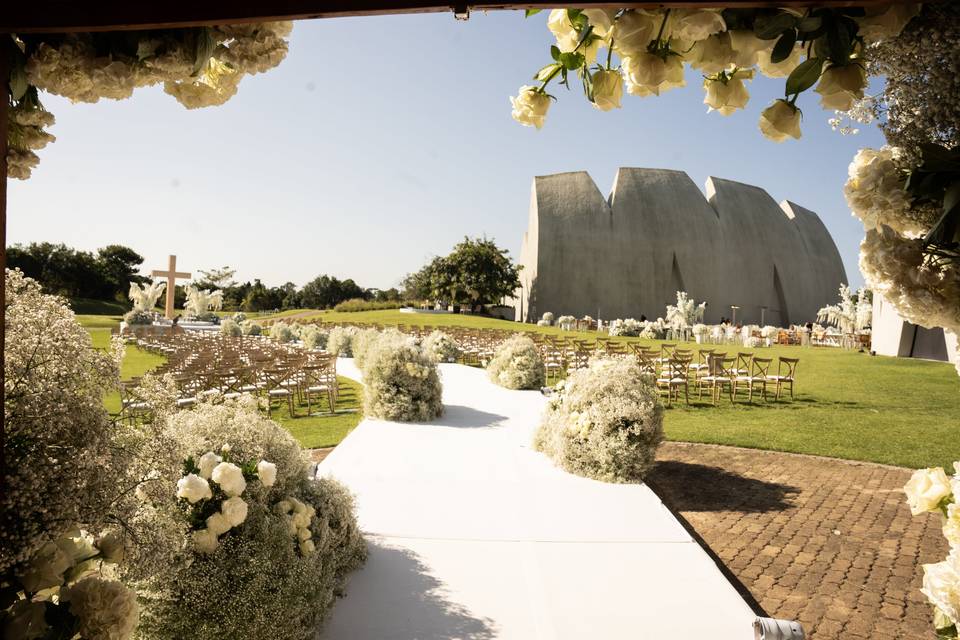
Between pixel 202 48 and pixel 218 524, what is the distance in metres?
1.95

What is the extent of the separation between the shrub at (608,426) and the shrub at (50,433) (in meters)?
5.10

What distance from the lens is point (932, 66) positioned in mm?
1077

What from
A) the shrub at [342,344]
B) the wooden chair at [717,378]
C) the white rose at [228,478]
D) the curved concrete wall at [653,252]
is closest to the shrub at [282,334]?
the shrub at [342,344]

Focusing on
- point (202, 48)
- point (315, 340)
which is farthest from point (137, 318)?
point (202, 48)

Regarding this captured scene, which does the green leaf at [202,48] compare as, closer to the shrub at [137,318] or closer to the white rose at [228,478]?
the white rose at [228,478]

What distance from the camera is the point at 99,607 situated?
1391 mm

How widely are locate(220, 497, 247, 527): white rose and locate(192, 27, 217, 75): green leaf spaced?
72.2 inches

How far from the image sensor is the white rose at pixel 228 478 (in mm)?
2379

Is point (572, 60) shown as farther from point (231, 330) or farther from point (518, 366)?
point (231, 330)

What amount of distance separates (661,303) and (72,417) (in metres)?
55.5

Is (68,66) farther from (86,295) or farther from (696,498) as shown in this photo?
(86,295)

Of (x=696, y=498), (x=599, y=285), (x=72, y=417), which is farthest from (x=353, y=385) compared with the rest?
(x=599, y=285)

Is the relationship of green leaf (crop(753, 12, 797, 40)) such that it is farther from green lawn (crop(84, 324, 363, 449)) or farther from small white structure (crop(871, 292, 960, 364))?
small white structure (crop(871, 292, 960, 364))

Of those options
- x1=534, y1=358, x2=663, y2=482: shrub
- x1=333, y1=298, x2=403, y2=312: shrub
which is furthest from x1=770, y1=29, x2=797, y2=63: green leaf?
x1=333, y1=298, x2=403, y2=312: shrub
